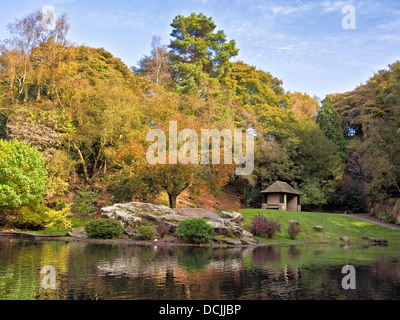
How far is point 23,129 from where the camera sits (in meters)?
24.3

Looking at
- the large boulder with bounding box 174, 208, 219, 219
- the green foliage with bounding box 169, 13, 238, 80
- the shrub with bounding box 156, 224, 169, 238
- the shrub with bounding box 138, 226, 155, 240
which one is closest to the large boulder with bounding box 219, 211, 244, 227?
the large boulder with bounding box 174, 208, 219, 219

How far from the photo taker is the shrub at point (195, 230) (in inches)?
667

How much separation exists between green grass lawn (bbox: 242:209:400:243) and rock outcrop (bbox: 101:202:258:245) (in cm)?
263

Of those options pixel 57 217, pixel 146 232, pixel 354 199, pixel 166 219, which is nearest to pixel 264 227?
pixel 166 219

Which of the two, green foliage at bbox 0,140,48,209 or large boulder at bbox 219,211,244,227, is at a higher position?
green foliage at bbox 0,140,48,209

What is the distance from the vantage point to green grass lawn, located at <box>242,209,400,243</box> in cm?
2283

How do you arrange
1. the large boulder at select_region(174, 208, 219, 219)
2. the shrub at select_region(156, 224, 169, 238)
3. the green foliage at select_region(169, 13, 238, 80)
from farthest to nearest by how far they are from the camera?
the green foliage at select_region(169, 13, 238, 80), the large boulder at select_region(174, 208, 219, 219), the shrub at select_region(156, 224, 169, 238)

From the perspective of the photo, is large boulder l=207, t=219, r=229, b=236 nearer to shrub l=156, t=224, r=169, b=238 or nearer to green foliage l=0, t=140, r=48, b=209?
shrub l=156, t=224, r=169, b=238

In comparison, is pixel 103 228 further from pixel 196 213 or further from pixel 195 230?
pixel 196 213

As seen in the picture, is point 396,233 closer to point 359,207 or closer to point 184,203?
point 359,207

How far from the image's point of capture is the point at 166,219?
63.2 feet

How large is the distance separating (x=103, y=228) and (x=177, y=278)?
32.2ft
